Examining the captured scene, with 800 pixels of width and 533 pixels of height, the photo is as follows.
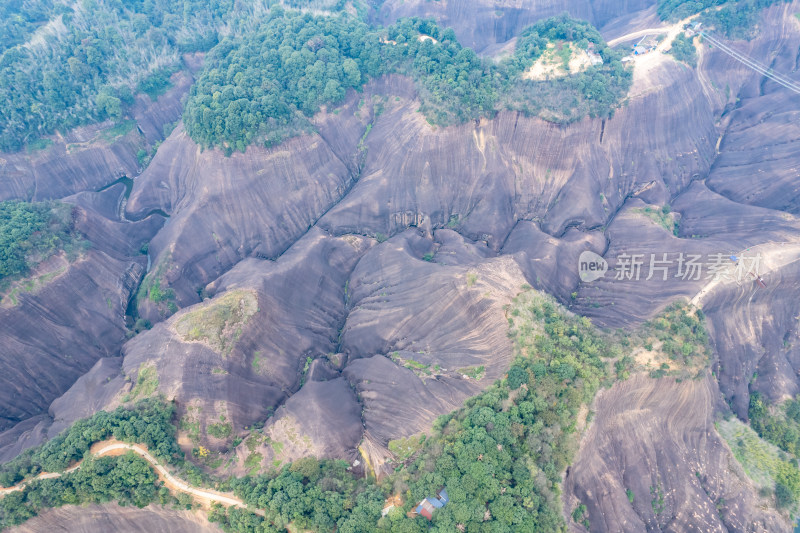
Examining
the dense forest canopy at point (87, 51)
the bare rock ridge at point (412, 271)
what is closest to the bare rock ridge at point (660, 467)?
the bare rock ridge at point (412, 271)

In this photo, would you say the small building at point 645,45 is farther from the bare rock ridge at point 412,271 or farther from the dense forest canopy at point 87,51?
the dense forest canopy at point 87,51

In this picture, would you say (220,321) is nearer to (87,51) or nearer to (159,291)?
(159,291)

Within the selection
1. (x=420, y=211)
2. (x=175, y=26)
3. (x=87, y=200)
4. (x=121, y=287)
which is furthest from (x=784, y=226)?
(x=175, y=26)

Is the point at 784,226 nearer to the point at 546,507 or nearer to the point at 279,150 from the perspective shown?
the point at 546,507

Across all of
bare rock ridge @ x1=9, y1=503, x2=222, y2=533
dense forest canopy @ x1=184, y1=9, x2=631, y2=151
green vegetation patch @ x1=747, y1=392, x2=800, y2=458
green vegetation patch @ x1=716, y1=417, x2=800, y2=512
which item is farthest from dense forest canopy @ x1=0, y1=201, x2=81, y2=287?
green vegetation patch @ x1=747, y1=392, x2=800, y2=458

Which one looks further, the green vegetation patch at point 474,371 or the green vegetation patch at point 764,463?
the green vegetation patch at point 474,371

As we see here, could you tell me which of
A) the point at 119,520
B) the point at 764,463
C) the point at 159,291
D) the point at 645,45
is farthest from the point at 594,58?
the point at 119,520
